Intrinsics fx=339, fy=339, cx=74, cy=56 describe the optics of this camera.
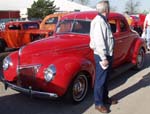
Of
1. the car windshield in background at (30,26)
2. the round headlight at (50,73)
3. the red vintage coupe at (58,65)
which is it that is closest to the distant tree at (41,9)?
the car windshield in background at (30,26)

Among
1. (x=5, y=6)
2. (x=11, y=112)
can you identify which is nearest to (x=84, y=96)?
(x=11, y=112)

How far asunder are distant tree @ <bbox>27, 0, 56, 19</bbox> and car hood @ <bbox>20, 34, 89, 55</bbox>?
43.0 metres

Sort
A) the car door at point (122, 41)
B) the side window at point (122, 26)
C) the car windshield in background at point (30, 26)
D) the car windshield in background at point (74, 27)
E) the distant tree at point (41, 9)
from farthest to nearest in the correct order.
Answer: the distant tree at point (41, 9), the car windshield in background at point (30, 26), the side window at point (122, 26), the car door at point (122, 41), the car windshield in background at point (74, 27)

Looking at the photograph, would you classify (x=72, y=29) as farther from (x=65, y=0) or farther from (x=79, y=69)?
(x=65, y=0)

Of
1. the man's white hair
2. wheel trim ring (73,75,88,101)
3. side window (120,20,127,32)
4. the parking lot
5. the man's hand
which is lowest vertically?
the parking lot

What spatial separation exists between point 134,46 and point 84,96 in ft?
10.3

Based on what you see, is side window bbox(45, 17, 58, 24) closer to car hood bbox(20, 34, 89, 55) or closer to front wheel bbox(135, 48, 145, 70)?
front wheel bbox(135, 48, 145, 70)

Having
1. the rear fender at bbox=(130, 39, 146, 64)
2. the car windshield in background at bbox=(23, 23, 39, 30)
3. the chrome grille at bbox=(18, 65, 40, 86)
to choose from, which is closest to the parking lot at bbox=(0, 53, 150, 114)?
the chrome grille at bbox=(18, 65, 40, 86)

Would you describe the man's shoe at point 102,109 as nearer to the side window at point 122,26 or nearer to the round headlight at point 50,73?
the round headlight at point 50,73

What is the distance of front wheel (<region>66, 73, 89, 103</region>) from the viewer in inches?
253

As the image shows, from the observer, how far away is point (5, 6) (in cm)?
5703

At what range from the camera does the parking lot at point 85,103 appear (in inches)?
250

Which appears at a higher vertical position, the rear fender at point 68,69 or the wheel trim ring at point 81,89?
the rear fender at point 68,69

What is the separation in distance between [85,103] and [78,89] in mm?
346
